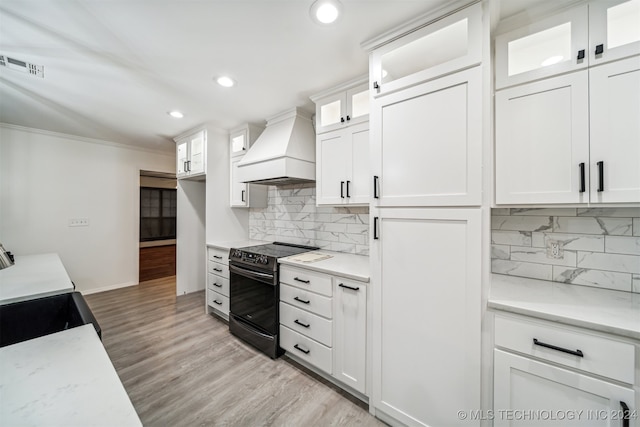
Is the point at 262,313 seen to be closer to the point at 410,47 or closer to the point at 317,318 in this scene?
the point at 317,318

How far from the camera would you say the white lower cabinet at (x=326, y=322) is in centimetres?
177

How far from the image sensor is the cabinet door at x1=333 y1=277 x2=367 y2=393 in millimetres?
1743

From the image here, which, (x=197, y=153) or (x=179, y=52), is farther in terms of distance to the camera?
(x=197, y=153)

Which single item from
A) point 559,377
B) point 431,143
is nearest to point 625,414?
point 559,377

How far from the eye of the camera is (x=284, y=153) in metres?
2.40

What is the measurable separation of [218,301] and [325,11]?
10.4ft

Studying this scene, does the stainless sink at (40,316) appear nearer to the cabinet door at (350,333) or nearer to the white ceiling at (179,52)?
the cabinet door at (350,333)

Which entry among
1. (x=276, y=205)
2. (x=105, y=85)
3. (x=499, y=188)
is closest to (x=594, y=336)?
(x=499, y=188)

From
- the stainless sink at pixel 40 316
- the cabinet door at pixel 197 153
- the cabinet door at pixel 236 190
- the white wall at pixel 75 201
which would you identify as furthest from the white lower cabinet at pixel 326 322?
the white wall at pixel 75 201

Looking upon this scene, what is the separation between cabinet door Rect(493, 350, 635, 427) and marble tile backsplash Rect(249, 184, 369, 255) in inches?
55.0

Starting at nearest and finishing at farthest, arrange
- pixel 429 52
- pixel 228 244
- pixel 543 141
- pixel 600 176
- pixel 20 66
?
1. pixel 600 176
2. pixel 543 141
3. pixel 429 52
4. pixel 20 66
5. pixel 228 244

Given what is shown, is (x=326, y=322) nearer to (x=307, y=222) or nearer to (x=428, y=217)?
(x=428, y=217)

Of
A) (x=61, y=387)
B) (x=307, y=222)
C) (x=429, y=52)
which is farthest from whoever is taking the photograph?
(x=307, y=222)

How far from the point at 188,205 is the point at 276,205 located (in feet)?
5.44
